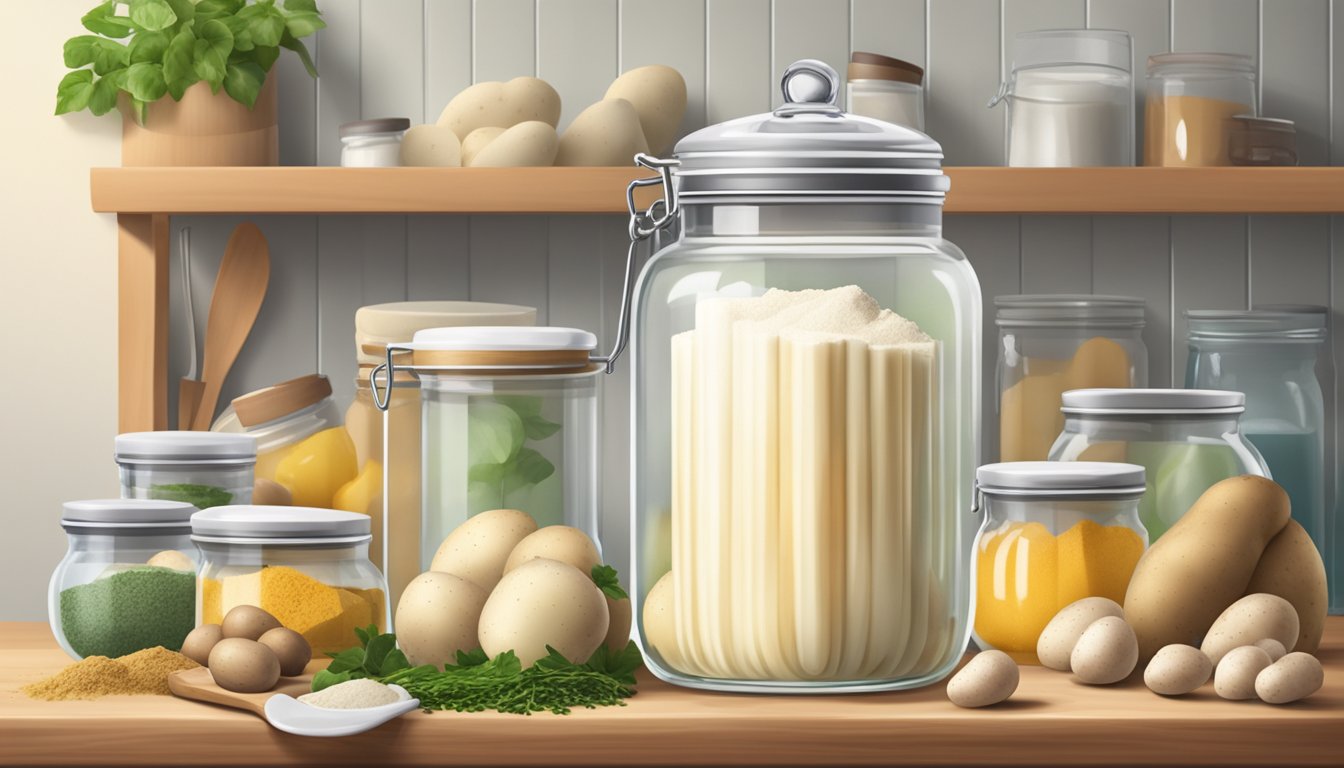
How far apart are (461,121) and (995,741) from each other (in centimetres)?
86

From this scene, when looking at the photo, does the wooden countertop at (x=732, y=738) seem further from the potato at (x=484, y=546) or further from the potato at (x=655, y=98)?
the potato at (x=655, y=98)

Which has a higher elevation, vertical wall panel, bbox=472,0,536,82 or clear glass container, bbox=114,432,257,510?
vertical wall panel, bbox=472,0,536,82

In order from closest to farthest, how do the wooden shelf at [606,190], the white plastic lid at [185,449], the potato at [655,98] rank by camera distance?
the white plastic lid at [185,449], the wooden shelf at [606,190], the potato at [655,98]

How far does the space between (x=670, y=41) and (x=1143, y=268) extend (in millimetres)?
565

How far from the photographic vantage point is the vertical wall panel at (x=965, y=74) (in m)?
1.49

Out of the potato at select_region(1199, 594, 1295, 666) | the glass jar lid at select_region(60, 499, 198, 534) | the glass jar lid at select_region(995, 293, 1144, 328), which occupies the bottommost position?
the potato at select_region(1199, 594, 1295, 666)

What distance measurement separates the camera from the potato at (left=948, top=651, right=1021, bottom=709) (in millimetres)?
819

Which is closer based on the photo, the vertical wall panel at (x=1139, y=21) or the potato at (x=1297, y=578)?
the potato at (x=1297, y=578)

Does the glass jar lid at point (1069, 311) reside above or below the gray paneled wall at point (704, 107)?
below

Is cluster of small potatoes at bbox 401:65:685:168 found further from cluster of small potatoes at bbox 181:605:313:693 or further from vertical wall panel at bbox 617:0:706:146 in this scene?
cluster of small potatoes at bbox 181:605:313:693

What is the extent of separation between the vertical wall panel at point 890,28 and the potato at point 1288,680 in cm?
84

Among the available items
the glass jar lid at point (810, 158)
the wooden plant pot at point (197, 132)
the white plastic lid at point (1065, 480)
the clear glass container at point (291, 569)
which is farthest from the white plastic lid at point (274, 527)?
the wooden plant pot at point (197, 132)

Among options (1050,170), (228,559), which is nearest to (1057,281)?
(1050,170)

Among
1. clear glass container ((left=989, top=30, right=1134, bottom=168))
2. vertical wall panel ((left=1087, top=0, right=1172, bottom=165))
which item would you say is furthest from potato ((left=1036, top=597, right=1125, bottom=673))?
vertical wall panel ((left=1087, top=0, right=1172, bottom=165))
